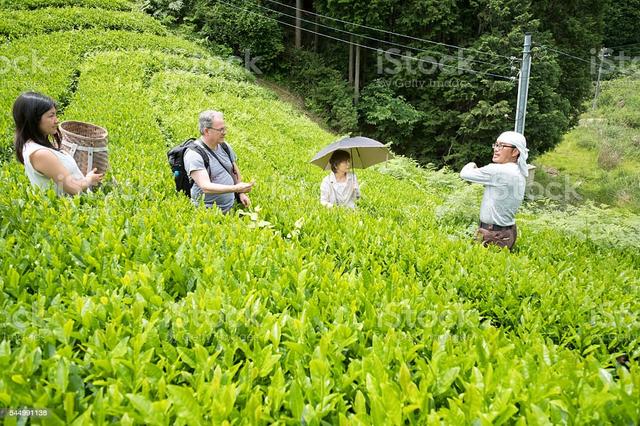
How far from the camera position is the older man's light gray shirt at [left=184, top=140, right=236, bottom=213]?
4.65 metres

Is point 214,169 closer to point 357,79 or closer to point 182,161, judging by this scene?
point 182,161

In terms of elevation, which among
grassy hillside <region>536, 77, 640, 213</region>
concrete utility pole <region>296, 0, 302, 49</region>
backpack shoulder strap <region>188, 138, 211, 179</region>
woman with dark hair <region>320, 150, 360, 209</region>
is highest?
concrete utility pole <region>296, 0, 302, 49</region>

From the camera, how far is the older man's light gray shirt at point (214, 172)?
15.3 ft

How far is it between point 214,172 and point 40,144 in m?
Result: 1.63

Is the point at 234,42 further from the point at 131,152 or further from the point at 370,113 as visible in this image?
the point at 131,152

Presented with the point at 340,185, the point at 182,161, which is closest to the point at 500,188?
the point at 340,185

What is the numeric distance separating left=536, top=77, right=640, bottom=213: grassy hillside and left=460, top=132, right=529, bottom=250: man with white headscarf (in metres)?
24.9
